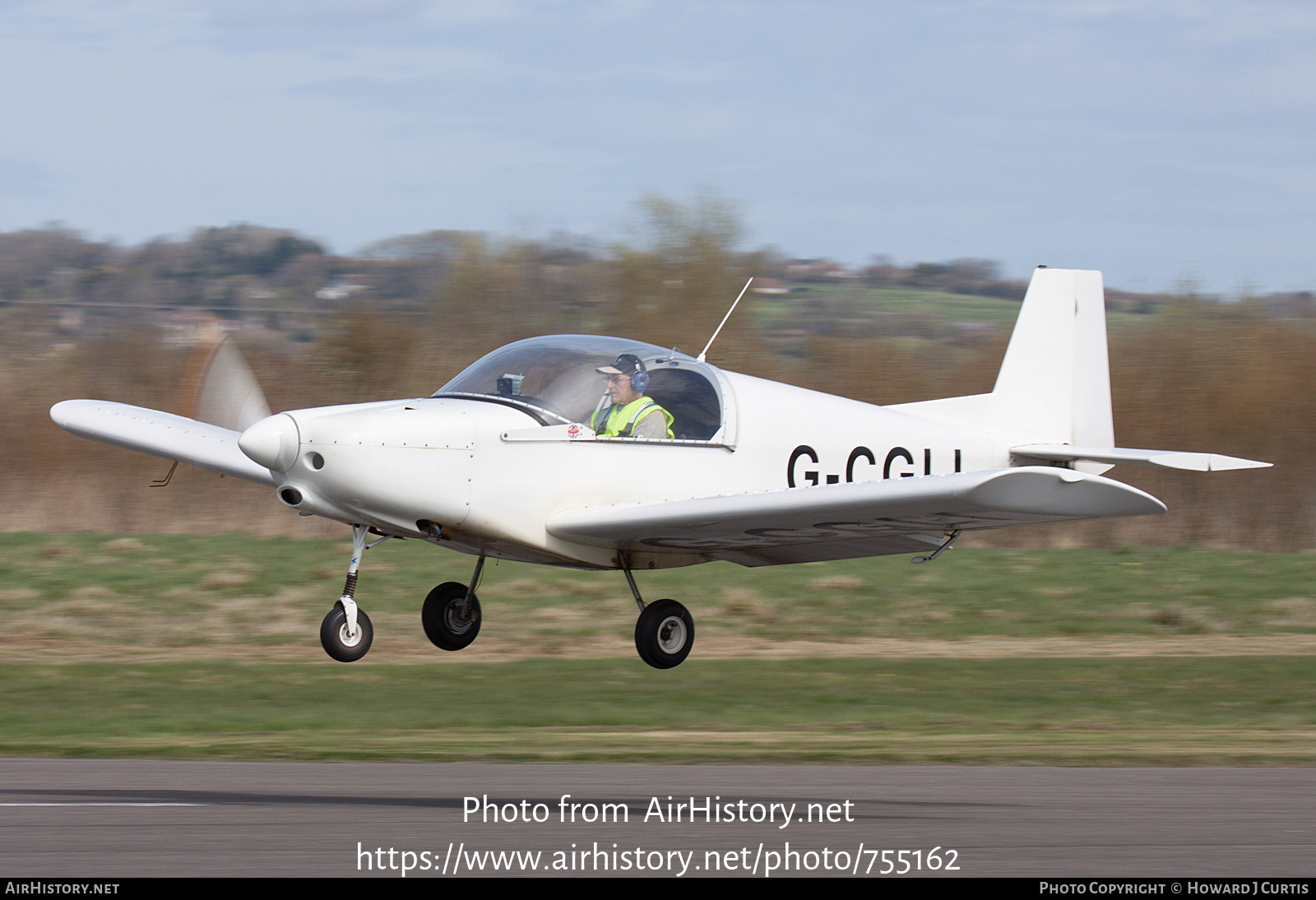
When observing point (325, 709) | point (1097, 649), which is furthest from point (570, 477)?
point (1097, 649)

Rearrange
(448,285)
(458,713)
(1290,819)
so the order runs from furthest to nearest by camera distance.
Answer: (448,285) → (458,713) → (1290,819)

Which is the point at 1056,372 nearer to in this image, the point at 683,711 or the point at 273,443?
the point at 683,711

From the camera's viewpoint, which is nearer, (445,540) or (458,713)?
(445,540)

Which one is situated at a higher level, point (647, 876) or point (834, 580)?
point (834, 580)

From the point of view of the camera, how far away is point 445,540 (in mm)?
10898

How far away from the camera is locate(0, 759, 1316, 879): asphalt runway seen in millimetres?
6664

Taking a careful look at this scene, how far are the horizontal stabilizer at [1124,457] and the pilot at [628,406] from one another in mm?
3532

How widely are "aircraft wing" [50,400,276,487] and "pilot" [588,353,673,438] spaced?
295 cm

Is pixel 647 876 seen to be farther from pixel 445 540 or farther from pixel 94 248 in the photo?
pixel 94 248

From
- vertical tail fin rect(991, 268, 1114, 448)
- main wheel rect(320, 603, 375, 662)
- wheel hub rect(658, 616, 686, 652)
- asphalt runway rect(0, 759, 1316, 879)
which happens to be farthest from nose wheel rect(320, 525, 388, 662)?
vertical tail fin rect(991, 268, 1114, 448)

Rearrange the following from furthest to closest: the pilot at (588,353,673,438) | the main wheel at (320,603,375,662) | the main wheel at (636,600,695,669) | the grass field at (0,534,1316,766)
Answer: the grass field at (0,534,1316,766)
the main wheel at (636,600,695,669)
the pilot at (588,353,673,438)
the main wheel at (320,603,375,662)

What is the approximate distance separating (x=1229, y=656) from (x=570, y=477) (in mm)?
12775

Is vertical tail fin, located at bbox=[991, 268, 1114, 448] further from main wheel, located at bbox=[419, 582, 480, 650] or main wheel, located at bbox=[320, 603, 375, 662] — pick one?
main wheel, located at bbox=[320, 603, 375, 662]

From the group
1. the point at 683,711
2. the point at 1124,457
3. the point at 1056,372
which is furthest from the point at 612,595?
the point at 1124,457
